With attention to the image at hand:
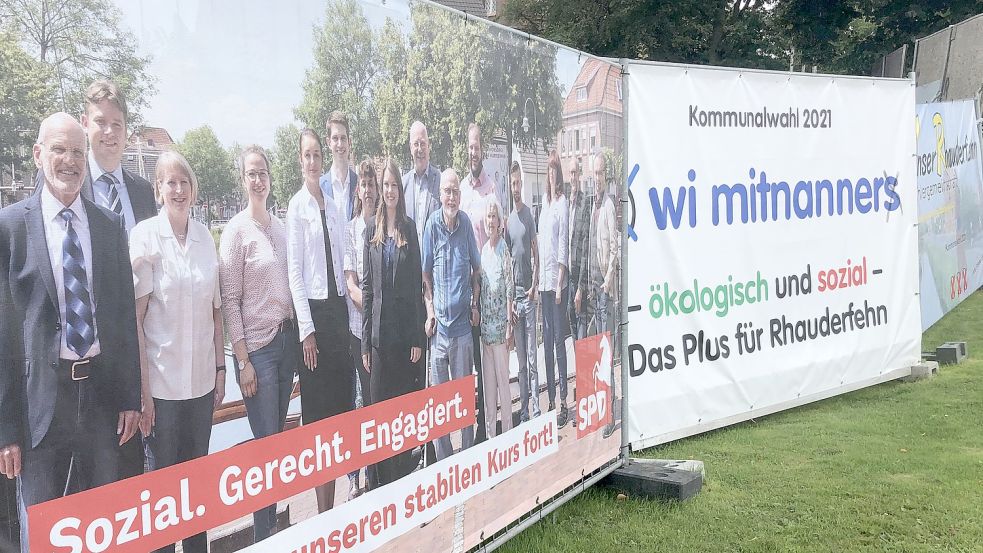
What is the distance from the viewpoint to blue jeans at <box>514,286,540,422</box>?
3.89 meters

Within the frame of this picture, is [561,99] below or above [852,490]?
above

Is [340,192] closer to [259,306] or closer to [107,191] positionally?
[259,306]

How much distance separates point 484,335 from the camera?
12.0 ft

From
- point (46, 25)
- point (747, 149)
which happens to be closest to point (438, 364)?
point (46, 25)

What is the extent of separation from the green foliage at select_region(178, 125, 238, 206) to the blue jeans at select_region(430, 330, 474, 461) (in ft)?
3.94

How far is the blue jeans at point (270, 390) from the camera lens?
2.53 metres

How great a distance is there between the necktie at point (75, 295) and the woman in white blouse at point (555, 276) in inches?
90.7

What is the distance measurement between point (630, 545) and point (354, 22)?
110 inches

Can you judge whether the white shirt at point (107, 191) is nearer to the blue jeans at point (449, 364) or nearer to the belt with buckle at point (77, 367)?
the belt with buckle at point (77, 367)

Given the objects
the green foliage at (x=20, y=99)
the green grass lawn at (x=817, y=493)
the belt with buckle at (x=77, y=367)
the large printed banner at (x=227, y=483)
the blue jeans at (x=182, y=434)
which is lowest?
the green grass lawn at (x=817, y=493)

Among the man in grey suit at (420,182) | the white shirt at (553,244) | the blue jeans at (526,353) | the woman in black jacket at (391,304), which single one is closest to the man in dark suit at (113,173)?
the woman in black jacket at (391,304)

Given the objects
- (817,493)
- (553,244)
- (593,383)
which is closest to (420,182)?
(553,244)

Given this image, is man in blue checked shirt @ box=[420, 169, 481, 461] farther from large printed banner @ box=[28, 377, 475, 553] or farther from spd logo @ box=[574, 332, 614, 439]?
spd logo @ box=[574, 332, 614, 439]

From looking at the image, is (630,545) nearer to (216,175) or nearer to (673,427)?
(673,427)
